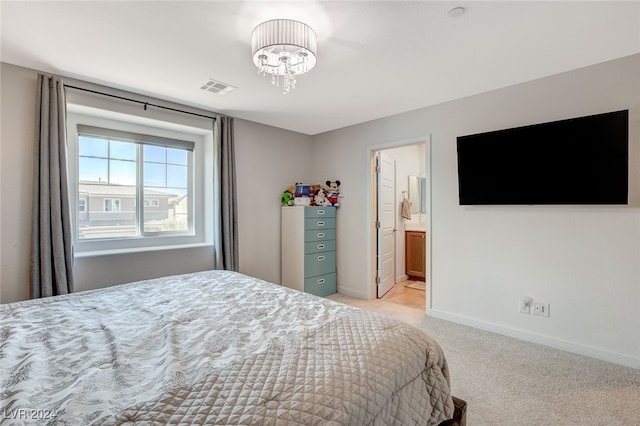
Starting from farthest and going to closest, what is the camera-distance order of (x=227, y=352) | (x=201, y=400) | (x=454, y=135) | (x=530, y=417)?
1. (x=454, y=135)
2. (x=530, y=417)
3. (x=227, y=352)
4. (x=201, y=400)

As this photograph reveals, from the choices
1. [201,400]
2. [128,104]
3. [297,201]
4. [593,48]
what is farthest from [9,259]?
[593,48]

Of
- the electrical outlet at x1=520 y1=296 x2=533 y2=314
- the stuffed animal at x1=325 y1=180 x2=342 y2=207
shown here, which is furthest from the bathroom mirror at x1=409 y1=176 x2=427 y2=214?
the electrical outlet at x1=520 y1=296 x2=533 y2=314

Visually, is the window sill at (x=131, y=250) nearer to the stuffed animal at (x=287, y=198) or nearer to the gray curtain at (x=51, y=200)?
the gray curtain at (x=51, y=200)

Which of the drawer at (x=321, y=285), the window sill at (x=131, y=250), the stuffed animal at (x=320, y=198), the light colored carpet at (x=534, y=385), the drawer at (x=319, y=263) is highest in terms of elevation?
the stuffed animal at (x=320, y=198)

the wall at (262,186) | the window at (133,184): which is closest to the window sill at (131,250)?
the window at (133,184)

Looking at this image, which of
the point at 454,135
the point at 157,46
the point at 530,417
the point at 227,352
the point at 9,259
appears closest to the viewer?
the point at 227,352

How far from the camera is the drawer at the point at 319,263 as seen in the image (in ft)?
12.9

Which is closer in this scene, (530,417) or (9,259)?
(530,417)

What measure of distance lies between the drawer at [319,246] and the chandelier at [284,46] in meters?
2.39

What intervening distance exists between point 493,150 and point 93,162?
3895 mm

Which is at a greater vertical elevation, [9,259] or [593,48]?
[593,48]

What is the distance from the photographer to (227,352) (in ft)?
4.11

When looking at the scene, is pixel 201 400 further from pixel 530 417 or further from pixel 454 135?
pixel 454 135

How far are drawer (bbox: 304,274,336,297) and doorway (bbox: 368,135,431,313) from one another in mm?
593
